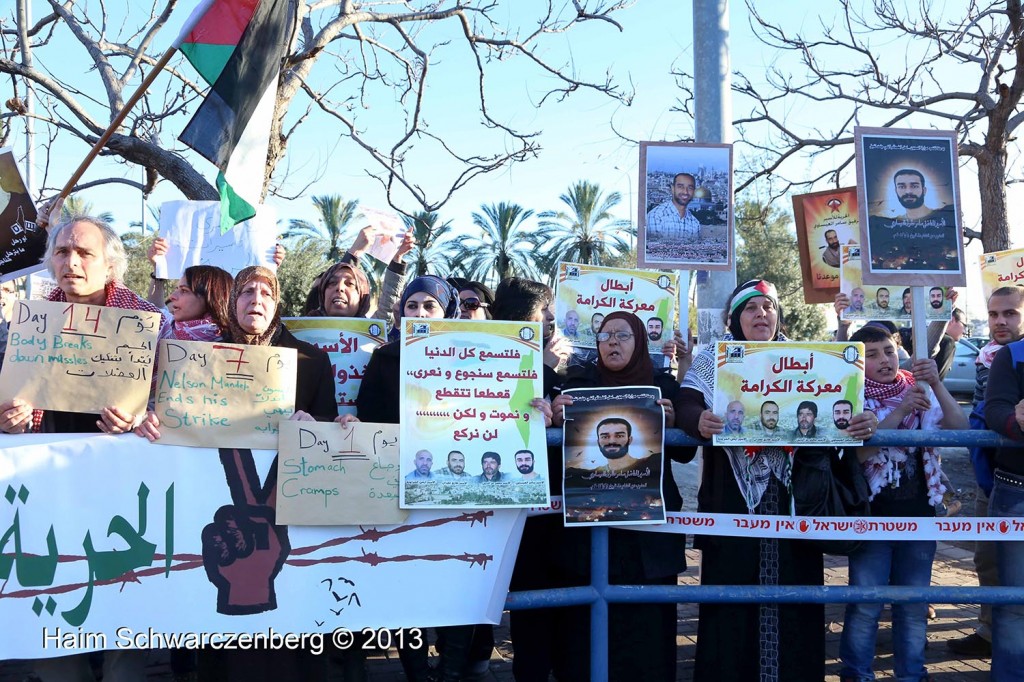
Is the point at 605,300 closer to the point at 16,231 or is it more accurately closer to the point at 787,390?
the point at 787,390

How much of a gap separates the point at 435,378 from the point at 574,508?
74cm

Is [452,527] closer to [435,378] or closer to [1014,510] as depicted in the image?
[435,378]

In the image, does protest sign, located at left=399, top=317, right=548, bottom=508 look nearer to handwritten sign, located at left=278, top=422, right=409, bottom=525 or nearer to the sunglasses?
handwritten sign, located at left=278, top=422, right=409, bottom=525

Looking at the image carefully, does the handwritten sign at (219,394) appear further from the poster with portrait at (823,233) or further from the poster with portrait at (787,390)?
the poster with portrait at (823,233)

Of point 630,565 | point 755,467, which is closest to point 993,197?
point 755,467

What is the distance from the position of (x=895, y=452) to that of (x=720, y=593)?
110 centimetres

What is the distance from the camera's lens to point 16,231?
447 centimetres

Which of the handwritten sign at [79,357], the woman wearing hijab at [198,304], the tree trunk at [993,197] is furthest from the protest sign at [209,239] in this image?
the tree trunk at [993,197]

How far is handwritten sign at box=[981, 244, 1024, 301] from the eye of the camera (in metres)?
5.71

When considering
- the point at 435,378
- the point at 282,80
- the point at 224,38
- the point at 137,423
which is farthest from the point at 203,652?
the point at 282,80

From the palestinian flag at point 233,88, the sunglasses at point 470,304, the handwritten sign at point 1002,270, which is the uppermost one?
the palestinian flag at point 233,88

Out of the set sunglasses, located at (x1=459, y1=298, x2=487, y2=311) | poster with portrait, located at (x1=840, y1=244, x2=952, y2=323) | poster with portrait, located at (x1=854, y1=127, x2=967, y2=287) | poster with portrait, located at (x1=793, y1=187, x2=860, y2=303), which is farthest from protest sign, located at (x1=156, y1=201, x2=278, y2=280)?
poster with portrait, located at (x1=840, y1=244, x2=952, y2=323)

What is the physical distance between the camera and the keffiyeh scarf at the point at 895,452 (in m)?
3.76

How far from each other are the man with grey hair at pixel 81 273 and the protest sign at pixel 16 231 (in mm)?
1207
